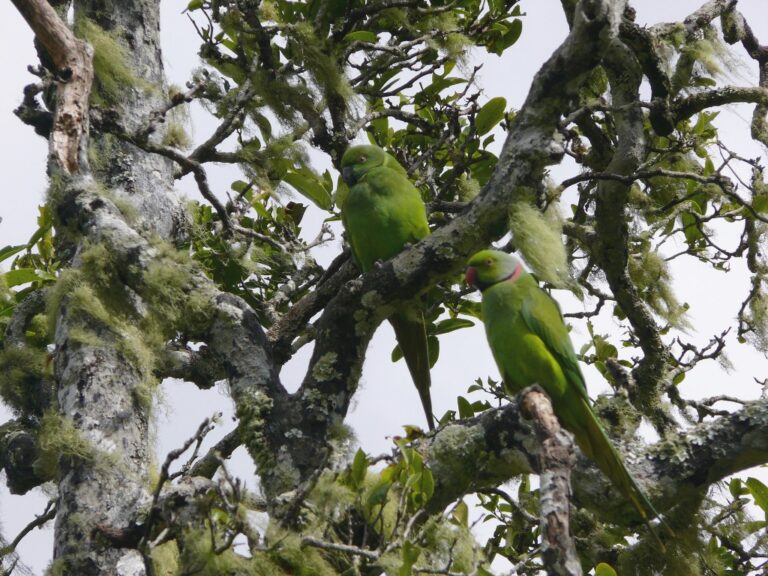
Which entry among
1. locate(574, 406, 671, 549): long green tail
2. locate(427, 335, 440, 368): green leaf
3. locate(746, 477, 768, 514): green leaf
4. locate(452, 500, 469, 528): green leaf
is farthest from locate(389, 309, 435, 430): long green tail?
locate(746, 477, 768, 514): green leaf

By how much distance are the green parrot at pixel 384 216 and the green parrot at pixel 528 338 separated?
1.18 feet

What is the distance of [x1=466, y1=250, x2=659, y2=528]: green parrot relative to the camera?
11.9ft

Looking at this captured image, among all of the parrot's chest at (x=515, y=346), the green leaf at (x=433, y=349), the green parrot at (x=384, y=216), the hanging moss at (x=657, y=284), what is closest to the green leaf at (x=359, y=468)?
the parrot's chest at (x=515, y=346)

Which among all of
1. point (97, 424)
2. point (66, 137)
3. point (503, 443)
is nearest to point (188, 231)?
point (66, 137)

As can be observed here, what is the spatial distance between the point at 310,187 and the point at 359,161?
0.90 feet

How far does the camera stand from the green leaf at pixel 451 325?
4.45m

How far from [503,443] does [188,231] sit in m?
1.61

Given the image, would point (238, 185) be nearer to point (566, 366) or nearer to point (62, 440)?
point (566, 366)

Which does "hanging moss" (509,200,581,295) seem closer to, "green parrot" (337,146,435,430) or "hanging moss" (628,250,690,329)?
"green parrot" (337,146,435,430)

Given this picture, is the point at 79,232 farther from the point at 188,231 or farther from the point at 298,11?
the point at 298,11

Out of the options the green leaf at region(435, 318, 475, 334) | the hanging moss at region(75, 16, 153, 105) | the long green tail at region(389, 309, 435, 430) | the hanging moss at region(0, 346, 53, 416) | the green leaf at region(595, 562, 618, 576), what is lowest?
the green leaf at region(595, 562, 618, 576)

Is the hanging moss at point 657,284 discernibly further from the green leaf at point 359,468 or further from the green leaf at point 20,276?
the green leaf at point 20,276

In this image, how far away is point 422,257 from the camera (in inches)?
118

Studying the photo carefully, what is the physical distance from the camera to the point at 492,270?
3.90 m
